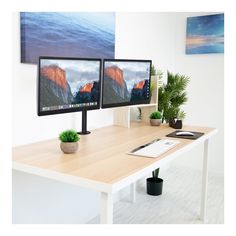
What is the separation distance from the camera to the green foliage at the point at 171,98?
285 centimetres

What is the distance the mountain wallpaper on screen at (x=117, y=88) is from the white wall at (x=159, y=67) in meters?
0.25

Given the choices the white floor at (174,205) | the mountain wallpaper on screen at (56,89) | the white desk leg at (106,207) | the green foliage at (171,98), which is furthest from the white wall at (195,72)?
the white desk leg at (106,207)

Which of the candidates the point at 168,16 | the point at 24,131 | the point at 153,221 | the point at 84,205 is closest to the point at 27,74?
the point at 24,131

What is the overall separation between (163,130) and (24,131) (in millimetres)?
1060

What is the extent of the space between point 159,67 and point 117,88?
1270 millimetres

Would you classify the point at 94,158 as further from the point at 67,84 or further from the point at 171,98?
the point at 171,98

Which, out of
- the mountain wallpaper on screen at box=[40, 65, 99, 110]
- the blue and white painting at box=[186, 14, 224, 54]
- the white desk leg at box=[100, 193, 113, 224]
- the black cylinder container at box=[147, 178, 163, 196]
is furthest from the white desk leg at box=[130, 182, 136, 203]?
the blue and white painting at box=[186, 14, 224, 54]

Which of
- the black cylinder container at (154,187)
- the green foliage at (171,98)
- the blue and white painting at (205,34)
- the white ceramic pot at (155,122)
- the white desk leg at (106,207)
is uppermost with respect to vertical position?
the blue and white painting at (205,34)

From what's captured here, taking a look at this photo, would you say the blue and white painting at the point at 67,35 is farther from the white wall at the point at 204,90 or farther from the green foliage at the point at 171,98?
the white wall at the point at 204,90

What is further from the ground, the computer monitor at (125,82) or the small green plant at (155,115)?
the computer monitor at (125,82)

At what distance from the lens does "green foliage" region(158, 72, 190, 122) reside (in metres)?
2.85

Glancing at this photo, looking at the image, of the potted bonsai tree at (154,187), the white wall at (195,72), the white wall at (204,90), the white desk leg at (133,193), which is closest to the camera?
the white desk leg at (133,193)

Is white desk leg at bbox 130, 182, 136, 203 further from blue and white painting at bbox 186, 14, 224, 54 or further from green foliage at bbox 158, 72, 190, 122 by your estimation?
blue and white painting at bbox 186, 14, 224, 54

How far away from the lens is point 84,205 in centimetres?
239
